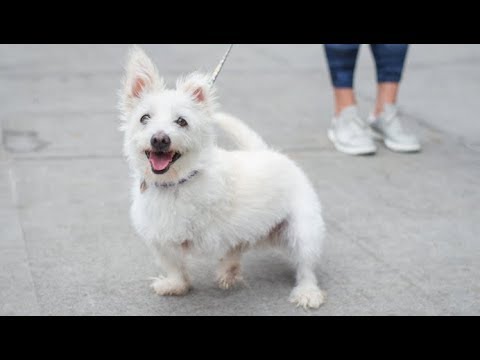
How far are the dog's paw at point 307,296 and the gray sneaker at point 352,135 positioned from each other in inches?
95.2

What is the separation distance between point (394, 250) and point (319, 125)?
2631 mm

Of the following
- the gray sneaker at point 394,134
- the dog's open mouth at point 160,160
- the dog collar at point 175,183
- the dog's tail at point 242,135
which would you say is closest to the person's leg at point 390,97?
the gray sneaker at point 394,134

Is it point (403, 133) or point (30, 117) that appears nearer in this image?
point (403, 133)

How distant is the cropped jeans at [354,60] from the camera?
19.2ft

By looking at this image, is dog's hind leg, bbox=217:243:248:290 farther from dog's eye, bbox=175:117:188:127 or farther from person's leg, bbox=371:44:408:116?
person's leg, bbox=371:44:408:116

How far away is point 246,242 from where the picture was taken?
3.46 metres

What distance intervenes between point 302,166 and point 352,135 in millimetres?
600

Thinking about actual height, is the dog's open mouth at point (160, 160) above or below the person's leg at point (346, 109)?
above

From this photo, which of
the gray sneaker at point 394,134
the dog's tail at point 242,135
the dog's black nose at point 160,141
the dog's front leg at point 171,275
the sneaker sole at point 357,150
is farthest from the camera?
the gray sneaker at point 394,134

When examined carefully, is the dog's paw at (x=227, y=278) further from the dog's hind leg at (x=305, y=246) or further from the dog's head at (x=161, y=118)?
the dog's head at (x=161, y=118)

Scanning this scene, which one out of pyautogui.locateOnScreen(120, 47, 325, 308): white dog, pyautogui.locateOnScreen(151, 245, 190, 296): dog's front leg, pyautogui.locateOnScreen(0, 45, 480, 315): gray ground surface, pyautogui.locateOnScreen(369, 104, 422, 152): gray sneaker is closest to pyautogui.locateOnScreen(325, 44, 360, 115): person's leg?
pyautogui.locateOnScreen(369, 104, 422, 152): gray sneaker

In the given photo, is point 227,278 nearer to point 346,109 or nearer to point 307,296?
point 307,296
